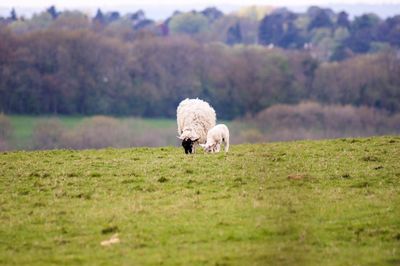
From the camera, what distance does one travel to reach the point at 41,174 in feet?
68.0

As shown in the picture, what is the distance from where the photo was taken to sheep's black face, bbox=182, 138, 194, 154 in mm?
24802

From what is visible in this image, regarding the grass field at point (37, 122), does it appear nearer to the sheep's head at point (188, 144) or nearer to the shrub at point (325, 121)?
the shrub at point (325, 121)

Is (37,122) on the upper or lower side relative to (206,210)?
lower

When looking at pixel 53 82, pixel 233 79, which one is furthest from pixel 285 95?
pixel 53 82

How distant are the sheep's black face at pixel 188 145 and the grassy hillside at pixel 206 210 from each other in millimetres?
1539

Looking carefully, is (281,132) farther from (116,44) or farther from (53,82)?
(116,44)

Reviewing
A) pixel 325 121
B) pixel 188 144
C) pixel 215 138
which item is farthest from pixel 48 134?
pixel 215 138

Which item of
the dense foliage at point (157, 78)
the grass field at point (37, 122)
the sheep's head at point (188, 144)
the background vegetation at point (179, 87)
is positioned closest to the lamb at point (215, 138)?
the sheep's head at point (188, 144)

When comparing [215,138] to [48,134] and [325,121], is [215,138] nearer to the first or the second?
[48,134]

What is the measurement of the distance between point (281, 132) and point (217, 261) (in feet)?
312

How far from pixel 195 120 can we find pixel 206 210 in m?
10.0

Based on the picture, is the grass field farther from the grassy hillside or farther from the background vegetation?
the grassy hillside

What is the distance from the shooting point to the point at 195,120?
26.4 meters

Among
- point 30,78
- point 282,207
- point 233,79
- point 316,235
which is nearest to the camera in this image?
point 316,235
